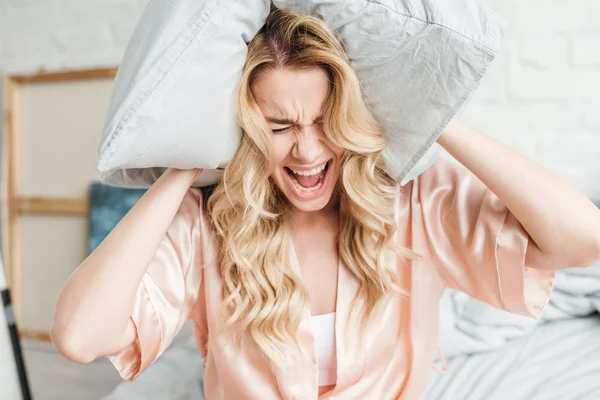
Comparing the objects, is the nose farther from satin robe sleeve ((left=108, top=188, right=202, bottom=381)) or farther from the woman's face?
satin robe sleeve ((left=108, top=188, right=202, bottom=381))

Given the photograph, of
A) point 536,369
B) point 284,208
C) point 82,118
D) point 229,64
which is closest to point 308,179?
point 284,208

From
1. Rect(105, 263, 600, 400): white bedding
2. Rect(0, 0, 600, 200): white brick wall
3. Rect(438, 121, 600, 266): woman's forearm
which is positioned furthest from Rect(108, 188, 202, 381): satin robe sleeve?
Rect(0, 0, 600, 200): white brick wall

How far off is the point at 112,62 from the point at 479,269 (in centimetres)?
134

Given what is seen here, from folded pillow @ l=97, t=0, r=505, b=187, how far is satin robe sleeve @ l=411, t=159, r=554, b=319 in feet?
0.52

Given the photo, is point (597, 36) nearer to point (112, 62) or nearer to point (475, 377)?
point (475, 377)

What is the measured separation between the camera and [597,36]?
1375 mm

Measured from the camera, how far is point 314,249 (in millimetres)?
980

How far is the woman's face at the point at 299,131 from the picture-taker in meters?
0.79

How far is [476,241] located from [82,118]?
137 cm

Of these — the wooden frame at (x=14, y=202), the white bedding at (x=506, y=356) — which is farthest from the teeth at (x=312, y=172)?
the wooden frame at (x=14, y=202)

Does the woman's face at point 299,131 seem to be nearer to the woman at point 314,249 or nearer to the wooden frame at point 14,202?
the woman at point 314,249

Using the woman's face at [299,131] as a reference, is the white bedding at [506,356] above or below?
below

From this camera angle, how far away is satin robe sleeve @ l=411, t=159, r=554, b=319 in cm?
81

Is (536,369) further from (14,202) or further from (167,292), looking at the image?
(14,202)
